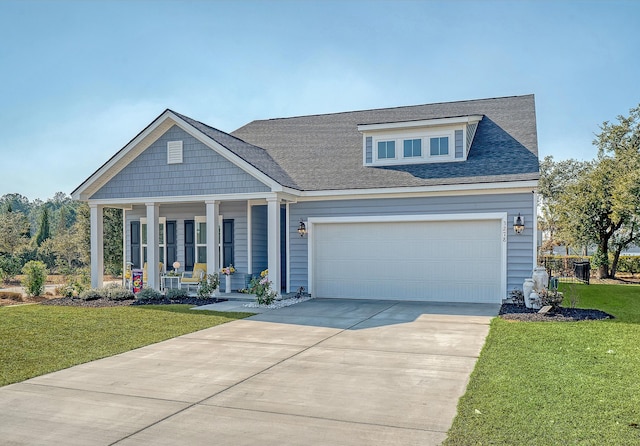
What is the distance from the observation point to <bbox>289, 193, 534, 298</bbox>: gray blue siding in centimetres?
1288

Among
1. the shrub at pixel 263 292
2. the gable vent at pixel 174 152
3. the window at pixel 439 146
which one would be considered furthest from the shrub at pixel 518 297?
the gable vent at pixel 174 152

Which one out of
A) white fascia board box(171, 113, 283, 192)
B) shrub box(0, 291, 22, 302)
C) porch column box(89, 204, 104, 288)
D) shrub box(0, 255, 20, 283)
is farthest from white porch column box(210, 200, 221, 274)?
shrub box(0, 255, 20, 283)

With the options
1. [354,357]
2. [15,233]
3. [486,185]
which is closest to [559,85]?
[486,185]

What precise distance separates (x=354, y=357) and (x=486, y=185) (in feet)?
23.5

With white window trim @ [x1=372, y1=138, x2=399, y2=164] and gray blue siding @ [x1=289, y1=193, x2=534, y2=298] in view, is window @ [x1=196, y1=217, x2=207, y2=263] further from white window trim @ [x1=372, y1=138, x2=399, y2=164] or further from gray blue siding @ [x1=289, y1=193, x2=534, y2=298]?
white window trim @ [x1=372, y1=138, x2=399, y2=164]

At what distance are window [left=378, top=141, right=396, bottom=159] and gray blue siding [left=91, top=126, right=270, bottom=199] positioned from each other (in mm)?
3933

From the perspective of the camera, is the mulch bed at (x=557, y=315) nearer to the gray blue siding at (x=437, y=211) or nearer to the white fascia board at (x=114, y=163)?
the gray blue siding at (x=437, y=211)

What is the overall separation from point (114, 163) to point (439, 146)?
9.53 metres

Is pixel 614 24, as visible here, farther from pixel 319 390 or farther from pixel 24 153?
pixel 24 153

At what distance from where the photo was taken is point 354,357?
7477mm

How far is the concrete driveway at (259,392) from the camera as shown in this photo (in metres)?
4.60

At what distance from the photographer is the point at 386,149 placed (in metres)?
15.4

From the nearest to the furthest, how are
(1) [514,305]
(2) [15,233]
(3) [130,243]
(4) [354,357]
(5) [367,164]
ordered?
(4) [354,357] → (1) [514,305] → (5) [367,164] → (3) [130,243] → (2) [15,233]

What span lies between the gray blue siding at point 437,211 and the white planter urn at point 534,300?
3.13ft
